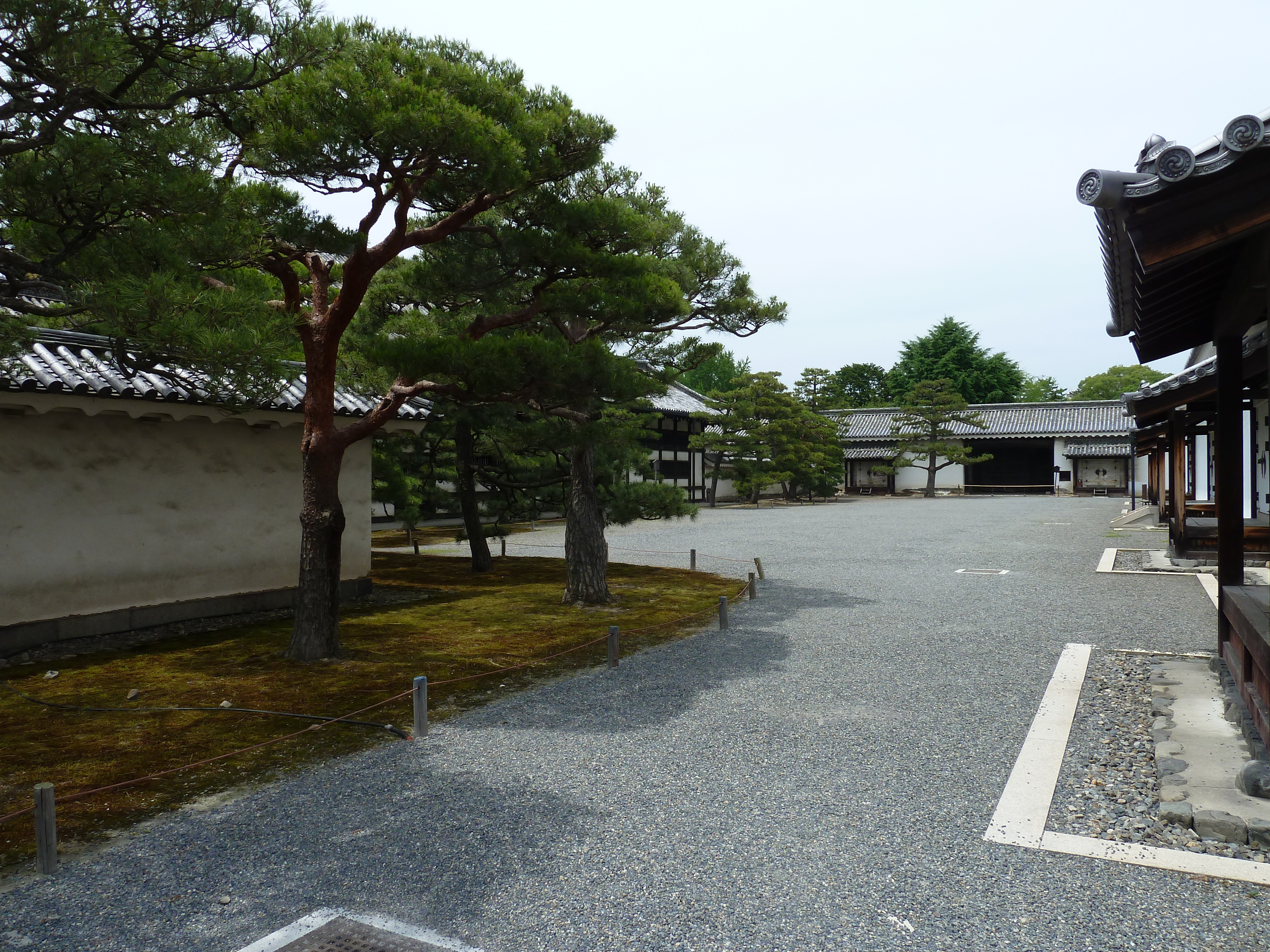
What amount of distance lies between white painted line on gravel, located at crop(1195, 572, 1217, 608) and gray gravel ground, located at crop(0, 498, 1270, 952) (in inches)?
175

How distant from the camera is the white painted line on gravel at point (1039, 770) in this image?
3.96 meters

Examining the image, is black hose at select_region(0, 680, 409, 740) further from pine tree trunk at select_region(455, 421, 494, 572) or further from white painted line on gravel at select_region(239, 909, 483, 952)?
pine tree trunk at select_region(455, 421, 494, 572)

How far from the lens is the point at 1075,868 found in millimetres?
3604

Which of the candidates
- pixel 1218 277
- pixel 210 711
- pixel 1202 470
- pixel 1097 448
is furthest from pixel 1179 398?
pixel 1097 448

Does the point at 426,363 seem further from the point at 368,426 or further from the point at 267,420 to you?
the point at 267,420

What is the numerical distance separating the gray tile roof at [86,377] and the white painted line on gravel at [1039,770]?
5.89 meters

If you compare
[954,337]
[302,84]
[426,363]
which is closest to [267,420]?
[426,363]

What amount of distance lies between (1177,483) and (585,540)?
10.5 metres

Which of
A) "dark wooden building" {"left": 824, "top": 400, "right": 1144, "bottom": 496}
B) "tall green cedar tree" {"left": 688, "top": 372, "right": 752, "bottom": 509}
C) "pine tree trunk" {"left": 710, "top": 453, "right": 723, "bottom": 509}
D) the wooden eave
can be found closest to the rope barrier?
the wooden eave

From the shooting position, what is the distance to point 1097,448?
4081cm

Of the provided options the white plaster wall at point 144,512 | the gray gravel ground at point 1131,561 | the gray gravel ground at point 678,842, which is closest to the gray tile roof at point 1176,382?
the gray gravel ground at point 1131,561

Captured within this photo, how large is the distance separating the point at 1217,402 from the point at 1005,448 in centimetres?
4082

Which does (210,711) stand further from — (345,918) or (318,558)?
(345,918)

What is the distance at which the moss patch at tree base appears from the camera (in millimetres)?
4738
